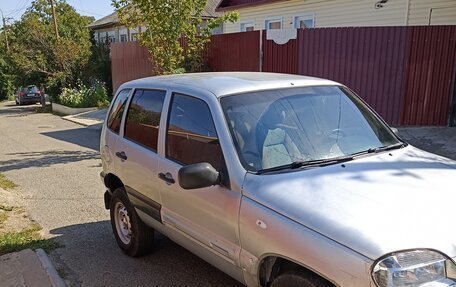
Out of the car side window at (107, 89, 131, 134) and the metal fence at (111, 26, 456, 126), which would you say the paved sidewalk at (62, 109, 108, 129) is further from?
the car side window at (107, 89, 131, 134)

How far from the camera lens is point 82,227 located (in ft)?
17.1

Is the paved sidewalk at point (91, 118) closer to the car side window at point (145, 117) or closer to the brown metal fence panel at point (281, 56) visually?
the brown metal fence panel at point (281, 56)

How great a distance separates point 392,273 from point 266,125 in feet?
4.55

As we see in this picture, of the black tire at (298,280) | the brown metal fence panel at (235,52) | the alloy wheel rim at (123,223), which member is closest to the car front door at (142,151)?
the alloy wheel rim at (123,223)

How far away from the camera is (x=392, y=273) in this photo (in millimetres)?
1967

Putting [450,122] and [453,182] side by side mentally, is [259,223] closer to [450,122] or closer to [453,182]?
[453,182]

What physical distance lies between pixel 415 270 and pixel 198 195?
5.08 ft

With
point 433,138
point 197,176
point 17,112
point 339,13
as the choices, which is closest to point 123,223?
point 197,176

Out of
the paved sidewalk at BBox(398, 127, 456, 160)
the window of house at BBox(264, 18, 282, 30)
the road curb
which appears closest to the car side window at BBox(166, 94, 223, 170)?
the road curb

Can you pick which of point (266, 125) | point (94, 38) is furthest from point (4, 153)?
point (94, 38)

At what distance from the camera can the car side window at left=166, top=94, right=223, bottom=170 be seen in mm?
3040

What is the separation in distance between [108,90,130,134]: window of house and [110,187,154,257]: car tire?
68 centimetres

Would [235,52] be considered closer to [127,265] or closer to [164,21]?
[164,21]

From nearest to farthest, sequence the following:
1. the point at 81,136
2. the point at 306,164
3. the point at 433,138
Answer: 1. the point at 306,164
2. the point at 433,138
3. the point at 81,136
